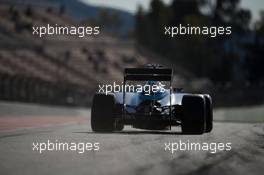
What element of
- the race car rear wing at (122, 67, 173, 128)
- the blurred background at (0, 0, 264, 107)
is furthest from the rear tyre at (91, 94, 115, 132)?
the blurred background at (0, 0, 264, 107)

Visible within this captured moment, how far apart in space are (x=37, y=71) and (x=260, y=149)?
4448cm

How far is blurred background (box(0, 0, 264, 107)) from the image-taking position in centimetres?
5131

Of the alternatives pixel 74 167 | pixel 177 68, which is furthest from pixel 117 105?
pixel 177 68

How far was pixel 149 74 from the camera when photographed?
708 inches

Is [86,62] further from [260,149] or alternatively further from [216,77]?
[260,149]

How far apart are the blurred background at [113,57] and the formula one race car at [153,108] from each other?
24.5 metres

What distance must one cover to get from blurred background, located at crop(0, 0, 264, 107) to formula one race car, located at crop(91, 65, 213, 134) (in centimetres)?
2448

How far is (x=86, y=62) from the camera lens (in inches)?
2633

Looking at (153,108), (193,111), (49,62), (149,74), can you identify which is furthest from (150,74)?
(49,62)

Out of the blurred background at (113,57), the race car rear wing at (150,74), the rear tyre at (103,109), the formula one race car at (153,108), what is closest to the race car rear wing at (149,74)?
the race car rear wing at (150,74)

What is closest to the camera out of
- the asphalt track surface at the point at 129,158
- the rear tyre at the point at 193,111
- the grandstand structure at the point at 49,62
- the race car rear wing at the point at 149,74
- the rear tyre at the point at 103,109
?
the asphalt track surface at the point at 129,158

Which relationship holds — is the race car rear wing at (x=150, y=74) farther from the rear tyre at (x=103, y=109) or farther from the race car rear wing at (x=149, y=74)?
the rear tyre at (x=103, y=109)

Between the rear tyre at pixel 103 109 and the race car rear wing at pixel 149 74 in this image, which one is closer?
the race car rear wing at pixel 149 74

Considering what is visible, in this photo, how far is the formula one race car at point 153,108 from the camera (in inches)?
733
